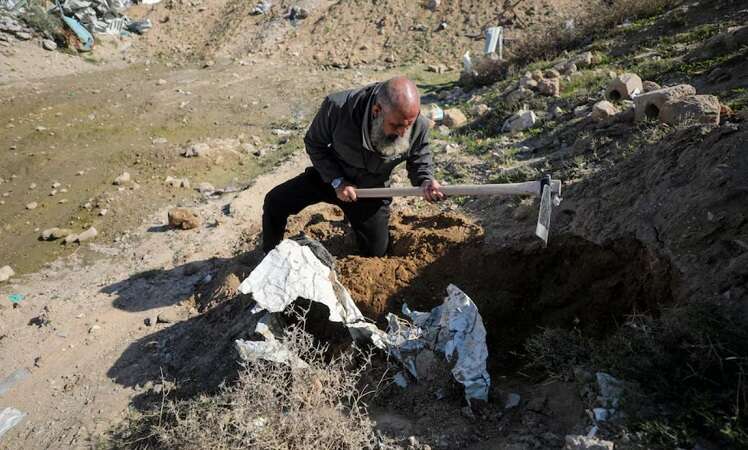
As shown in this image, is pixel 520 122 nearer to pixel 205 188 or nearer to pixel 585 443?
pixel 205 188

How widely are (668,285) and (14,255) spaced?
5.89m

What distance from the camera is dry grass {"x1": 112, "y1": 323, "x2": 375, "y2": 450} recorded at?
2.21 m

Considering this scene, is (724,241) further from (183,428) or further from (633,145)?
(183,428)

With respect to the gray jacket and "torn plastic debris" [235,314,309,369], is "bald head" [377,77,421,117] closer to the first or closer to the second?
the gray jacket

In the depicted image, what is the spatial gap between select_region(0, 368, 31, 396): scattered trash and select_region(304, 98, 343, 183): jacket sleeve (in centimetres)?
249

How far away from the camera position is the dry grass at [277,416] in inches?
87.2

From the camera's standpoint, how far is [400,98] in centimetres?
290

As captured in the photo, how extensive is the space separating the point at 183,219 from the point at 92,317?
1494 millimetres

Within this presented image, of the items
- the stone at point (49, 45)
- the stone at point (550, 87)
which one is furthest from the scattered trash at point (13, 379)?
the stone at point (49, 45)

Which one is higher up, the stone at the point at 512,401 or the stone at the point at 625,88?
the stone at the point at 625,88

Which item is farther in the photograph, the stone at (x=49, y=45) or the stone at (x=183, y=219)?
the stone at (x=49, y=45)

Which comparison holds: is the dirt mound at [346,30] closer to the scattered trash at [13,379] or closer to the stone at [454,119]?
the stone at [454,119]

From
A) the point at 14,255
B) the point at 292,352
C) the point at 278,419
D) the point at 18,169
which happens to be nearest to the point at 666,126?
the point at 292,352

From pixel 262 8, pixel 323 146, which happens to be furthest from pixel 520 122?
pixel 262 8
